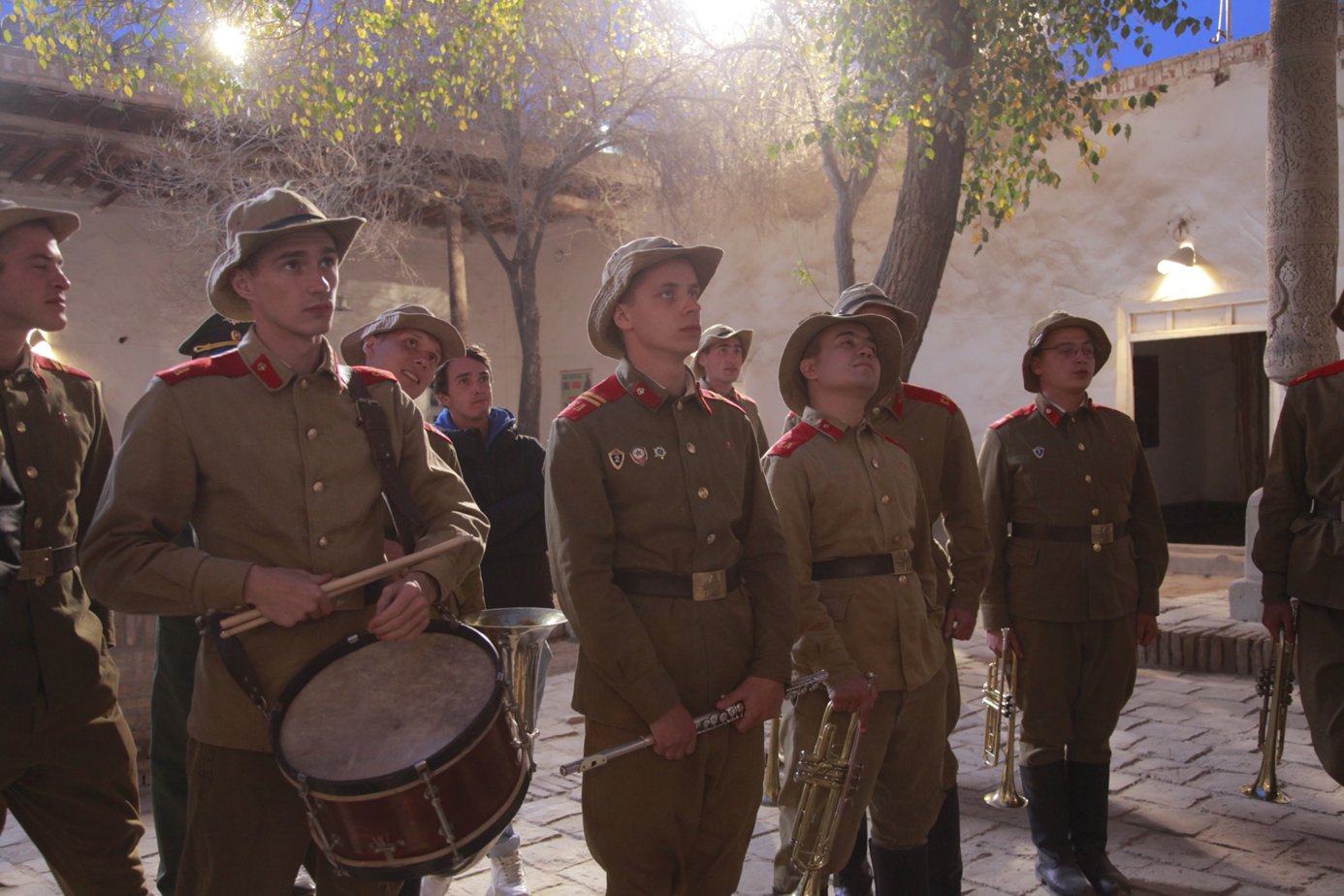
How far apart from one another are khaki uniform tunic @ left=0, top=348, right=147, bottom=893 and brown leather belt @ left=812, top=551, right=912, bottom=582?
2.25 metres

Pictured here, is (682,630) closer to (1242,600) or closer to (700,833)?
(700,833)

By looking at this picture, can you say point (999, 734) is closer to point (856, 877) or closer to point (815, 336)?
point (856, 877)

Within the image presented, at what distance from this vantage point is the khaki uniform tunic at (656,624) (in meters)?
2.97

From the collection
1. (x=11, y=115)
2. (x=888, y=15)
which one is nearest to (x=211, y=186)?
(x=11, y=115)

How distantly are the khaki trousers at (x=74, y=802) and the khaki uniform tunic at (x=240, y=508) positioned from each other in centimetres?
78

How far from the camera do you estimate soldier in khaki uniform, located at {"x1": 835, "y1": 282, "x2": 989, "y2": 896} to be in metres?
4.23

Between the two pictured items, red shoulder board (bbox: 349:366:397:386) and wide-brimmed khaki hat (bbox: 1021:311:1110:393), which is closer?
red shoulder board (bbox: 349:366:397:386)

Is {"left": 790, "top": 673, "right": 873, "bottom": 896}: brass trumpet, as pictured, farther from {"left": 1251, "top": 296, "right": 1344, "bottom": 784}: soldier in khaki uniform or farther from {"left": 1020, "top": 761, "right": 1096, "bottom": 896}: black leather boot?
{"left": 1251, "top": 296, "right": 1344, "bottom": 784}: soldier in khaki uniform

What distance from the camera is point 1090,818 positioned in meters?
4.52

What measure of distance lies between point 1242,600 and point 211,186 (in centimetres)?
1242

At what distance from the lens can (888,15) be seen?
25.1 ft

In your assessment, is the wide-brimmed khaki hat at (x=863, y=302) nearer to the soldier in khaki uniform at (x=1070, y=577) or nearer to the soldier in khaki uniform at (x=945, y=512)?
the soldier in khaki uniform at (x=945, y=512)

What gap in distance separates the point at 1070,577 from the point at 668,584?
89.1 inches

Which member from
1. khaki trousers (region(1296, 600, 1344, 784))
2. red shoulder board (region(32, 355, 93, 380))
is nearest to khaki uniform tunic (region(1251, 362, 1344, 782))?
khaki trousers (region(1296, 600, 1344, 784))
